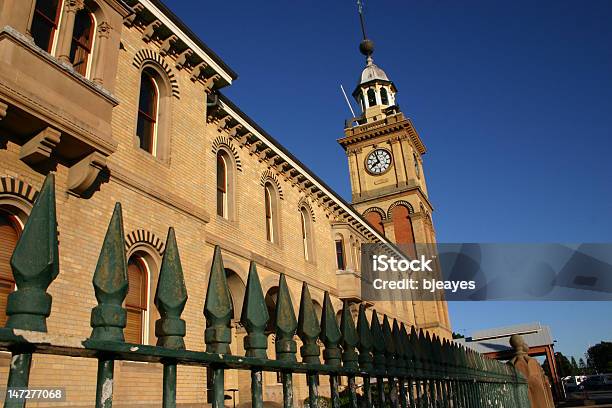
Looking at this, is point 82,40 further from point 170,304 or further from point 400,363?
point 170,304

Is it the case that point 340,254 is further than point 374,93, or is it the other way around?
point 374,93

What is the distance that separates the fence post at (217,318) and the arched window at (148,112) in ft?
31.3

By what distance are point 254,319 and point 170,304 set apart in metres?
0.40

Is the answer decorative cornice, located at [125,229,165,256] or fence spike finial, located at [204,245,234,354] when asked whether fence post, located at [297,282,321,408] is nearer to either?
fence spike finial, located at [204,245,234,354]

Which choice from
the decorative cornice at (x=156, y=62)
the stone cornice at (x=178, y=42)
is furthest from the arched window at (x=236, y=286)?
the stone cornice at (x=178, y=42)

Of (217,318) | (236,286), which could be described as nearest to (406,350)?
(217,318)

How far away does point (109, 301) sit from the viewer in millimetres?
1418

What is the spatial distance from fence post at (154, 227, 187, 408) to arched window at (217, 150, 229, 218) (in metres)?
12.3

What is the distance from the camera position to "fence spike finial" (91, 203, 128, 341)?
1.37 meters

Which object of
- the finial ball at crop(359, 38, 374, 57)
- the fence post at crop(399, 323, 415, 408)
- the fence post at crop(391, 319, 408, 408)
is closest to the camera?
the fence post at crop(391, 319, 408, 408)

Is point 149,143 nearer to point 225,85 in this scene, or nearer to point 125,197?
point 125,197

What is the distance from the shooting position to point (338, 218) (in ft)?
74.7

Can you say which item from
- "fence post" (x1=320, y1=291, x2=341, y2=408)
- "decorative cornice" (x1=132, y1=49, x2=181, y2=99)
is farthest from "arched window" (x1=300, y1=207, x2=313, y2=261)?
"fence post" (x1=320, y1=291, x2=341, y2=408)

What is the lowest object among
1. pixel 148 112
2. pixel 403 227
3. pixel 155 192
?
pixel 155 192
